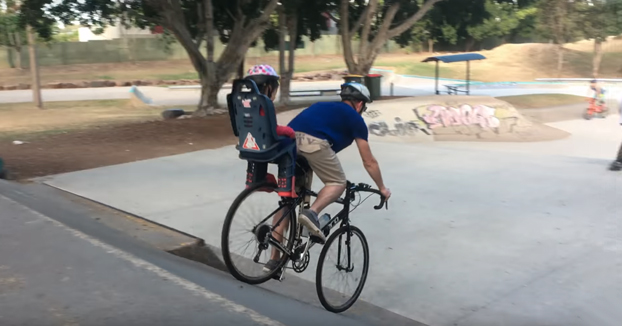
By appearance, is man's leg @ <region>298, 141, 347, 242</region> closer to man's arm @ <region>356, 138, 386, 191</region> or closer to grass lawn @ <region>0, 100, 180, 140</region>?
man's arm @ <region>356, 138, 386, 191</region>

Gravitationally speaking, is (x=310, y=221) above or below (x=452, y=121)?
above

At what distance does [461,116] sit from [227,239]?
12397 mm

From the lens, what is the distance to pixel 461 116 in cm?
1541

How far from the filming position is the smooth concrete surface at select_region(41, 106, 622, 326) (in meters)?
4.72

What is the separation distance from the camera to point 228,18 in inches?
803

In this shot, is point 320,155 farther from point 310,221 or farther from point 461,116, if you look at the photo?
point 461,116

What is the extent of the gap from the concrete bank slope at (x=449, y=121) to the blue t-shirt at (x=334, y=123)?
371 inches

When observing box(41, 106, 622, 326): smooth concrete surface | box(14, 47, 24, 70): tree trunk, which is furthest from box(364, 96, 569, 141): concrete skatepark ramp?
box(14, 47, 24, 70): tree trunk

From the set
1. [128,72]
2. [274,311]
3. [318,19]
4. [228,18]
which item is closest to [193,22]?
[228,18]

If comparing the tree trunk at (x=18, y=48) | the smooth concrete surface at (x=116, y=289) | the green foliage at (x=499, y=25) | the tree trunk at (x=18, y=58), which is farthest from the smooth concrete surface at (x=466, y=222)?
the green foliage at (x=499, y=25)

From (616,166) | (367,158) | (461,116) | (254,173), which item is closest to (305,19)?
(461,116)

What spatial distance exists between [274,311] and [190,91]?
30143mm

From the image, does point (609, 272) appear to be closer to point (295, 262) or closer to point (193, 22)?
point (295, 262)

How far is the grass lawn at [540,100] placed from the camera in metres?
23.4
